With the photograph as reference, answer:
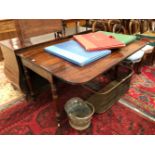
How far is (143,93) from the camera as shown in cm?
172

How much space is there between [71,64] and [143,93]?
112 cm

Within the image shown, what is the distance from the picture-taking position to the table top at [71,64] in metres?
0.89

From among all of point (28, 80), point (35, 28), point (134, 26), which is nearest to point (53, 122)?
point (28, 80)

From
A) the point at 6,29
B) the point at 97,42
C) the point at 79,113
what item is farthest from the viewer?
the point at 6,29

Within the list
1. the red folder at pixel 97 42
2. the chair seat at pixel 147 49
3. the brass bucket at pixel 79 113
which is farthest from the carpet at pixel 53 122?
the chair seat at pixel 147 49

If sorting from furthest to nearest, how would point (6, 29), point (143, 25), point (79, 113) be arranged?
point (143, 25) → point (6, 29) → point (79, 113)

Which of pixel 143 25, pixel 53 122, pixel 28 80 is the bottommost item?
pixel 53 122

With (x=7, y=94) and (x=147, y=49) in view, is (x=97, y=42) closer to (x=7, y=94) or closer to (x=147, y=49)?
(x=147, y=49)

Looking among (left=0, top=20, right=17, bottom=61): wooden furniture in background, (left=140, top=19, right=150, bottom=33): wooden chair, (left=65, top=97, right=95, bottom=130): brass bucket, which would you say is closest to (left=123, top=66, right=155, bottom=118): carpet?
(left=65, top=97, right=95, bottom=130): brass bucket

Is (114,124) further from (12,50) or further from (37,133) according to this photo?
(12,50)

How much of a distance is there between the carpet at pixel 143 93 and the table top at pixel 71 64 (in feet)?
2.01

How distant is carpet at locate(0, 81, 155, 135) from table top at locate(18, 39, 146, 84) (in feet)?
2.01

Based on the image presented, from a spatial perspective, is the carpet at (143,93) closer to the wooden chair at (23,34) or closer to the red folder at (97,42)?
the red folder at (97,42)
